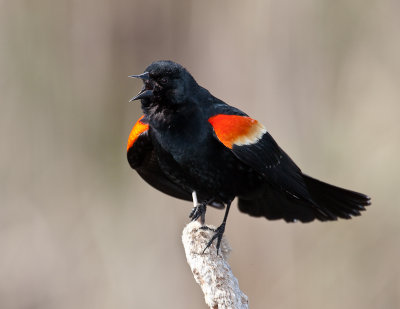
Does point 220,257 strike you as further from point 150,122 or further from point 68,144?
point 68,144

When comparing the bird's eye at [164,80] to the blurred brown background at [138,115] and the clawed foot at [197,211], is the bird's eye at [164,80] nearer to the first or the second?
the clawed foot at [197,211]

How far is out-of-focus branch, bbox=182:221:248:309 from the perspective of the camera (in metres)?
1.99

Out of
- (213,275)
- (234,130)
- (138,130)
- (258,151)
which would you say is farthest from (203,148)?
(213,275)

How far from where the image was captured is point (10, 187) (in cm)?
422

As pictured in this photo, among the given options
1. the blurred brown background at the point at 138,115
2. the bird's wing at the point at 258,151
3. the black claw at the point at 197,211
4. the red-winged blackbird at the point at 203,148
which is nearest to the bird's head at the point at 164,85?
the red-winged blackbird at the point at 203,148

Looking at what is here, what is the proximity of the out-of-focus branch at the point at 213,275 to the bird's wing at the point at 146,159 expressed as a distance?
729 millimetres

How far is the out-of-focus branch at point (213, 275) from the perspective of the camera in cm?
199

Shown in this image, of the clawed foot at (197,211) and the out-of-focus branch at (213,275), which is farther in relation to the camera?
the clawed foot at (197,211)

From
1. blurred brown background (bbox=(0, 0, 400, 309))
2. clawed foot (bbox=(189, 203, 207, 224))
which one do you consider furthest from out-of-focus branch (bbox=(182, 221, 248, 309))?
blurred brown background (bbox=(0, 0, 400, 309))

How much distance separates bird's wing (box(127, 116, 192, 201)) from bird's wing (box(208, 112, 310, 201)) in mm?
378

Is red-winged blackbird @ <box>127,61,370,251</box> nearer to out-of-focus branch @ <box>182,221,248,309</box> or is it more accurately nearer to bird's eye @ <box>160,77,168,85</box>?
bird's eye @ <box>160,77,168,85</box>

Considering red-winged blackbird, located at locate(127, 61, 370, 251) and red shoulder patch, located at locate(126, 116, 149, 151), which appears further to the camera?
red shoulder patch, located at locate(126, 116, 149, 151)

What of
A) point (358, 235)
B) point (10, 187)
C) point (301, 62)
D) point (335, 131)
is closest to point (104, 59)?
point (10, 187)

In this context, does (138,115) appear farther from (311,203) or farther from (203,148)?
(311,203)
